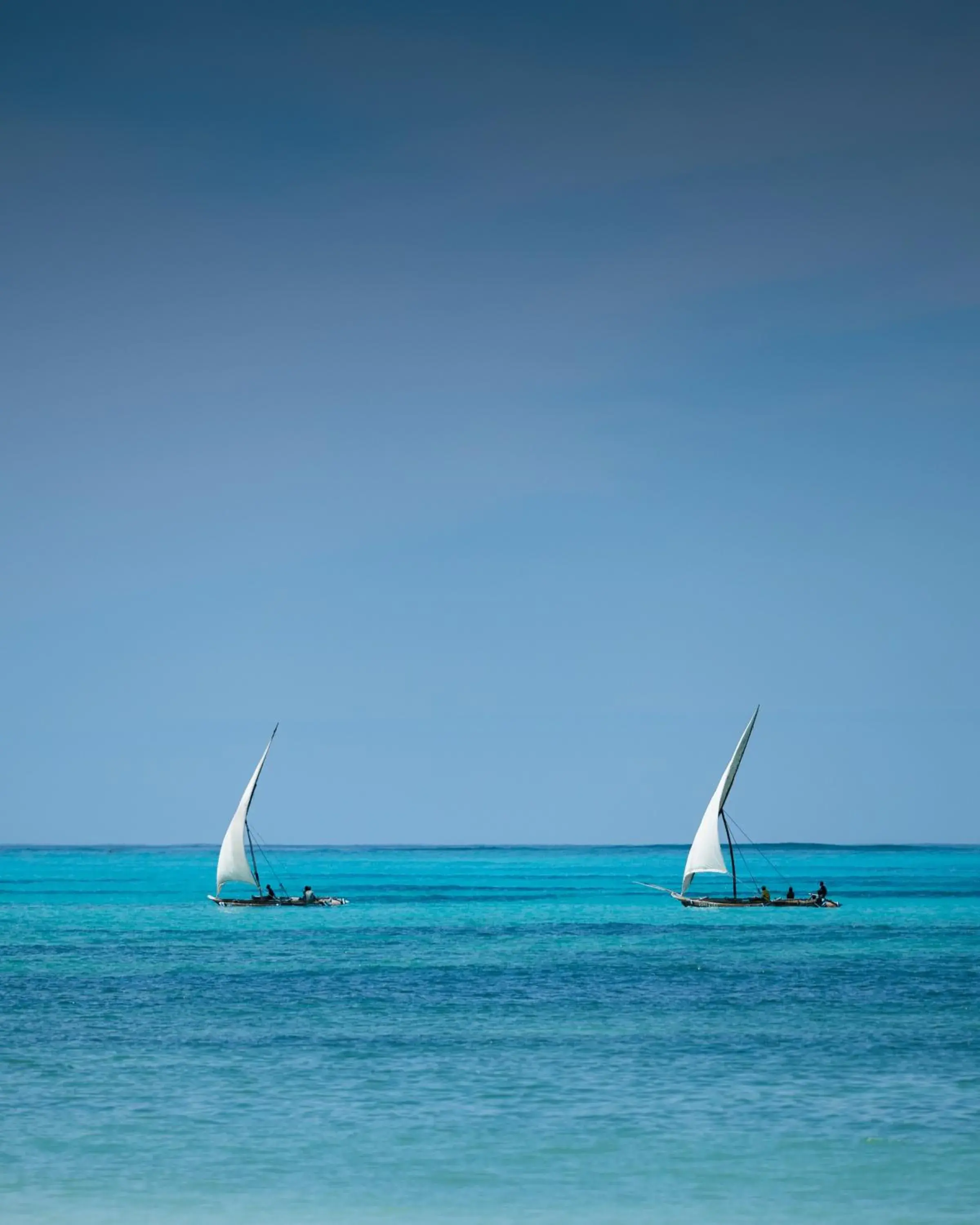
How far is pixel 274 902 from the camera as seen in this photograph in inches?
3602

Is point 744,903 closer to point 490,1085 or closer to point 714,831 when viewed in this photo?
point 714,831

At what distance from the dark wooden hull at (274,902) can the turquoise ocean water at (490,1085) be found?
1131 inches

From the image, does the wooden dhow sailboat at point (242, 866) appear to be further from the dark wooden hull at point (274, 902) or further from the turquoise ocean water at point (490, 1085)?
the turquoise ocean water at point (490, 1085)

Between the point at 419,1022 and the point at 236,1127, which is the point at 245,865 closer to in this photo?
the point at 419,1022

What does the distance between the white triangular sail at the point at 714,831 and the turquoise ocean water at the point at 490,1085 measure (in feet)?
84.0

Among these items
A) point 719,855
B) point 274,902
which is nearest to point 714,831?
point 719,855

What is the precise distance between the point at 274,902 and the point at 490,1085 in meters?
63.5

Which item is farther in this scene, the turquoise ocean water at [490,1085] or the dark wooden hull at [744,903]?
the dark wooden hull at [744,903]

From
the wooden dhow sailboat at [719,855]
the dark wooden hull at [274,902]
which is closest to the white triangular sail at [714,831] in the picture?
the wooden dhow sailboat at [719,855]

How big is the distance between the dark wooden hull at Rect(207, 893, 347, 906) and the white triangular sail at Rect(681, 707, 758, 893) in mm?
23813

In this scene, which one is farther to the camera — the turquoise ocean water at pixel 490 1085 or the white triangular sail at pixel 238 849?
the white triangular sail at pixel 238 849

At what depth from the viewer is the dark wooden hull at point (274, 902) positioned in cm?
9219

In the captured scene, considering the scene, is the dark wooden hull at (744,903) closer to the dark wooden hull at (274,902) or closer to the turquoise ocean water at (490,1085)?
the dark wooden hull at (274,902)

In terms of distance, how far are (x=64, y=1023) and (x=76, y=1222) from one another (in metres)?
18.4
